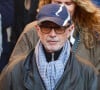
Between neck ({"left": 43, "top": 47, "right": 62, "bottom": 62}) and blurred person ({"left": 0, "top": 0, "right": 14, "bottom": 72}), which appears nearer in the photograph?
neck ({"left": 43, "top": 47, "right": 62, "bottom": 62})

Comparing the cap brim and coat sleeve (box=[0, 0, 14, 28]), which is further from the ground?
the cap brim

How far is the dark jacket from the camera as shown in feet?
14.1

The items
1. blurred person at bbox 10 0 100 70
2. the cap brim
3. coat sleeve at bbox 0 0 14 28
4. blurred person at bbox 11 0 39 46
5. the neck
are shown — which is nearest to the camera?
the cap brim

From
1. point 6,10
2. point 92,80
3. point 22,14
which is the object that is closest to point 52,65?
point 92,80

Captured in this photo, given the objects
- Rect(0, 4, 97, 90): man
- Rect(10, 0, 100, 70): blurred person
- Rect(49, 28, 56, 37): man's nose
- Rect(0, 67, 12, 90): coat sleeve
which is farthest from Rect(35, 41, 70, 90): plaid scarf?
Rect(10, 0, 100, 70): blurred person

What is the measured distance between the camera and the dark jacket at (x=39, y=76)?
430 cm

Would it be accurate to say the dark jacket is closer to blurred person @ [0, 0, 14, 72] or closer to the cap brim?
the cap brim

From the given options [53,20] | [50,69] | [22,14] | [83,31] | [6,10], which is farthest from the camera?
[22,14]

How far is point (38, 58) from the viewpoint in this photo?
4309 millimetres

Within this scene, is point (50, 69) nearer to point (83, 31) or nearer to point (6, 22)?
point (83, 31)

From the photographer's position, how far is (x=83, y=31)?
549cm

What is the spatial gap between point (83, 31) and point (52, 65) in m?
1.26

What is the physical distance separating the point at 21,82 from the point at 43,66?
0.22 m

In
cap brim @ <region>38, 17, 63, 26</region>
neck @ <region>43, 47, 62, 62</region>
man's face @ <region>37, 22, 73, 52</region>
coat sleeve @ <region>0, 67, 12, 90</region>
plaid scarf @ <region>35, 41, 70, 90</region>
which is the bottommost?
coat sleeve @ <region>0, 67, 12, 90</region>
